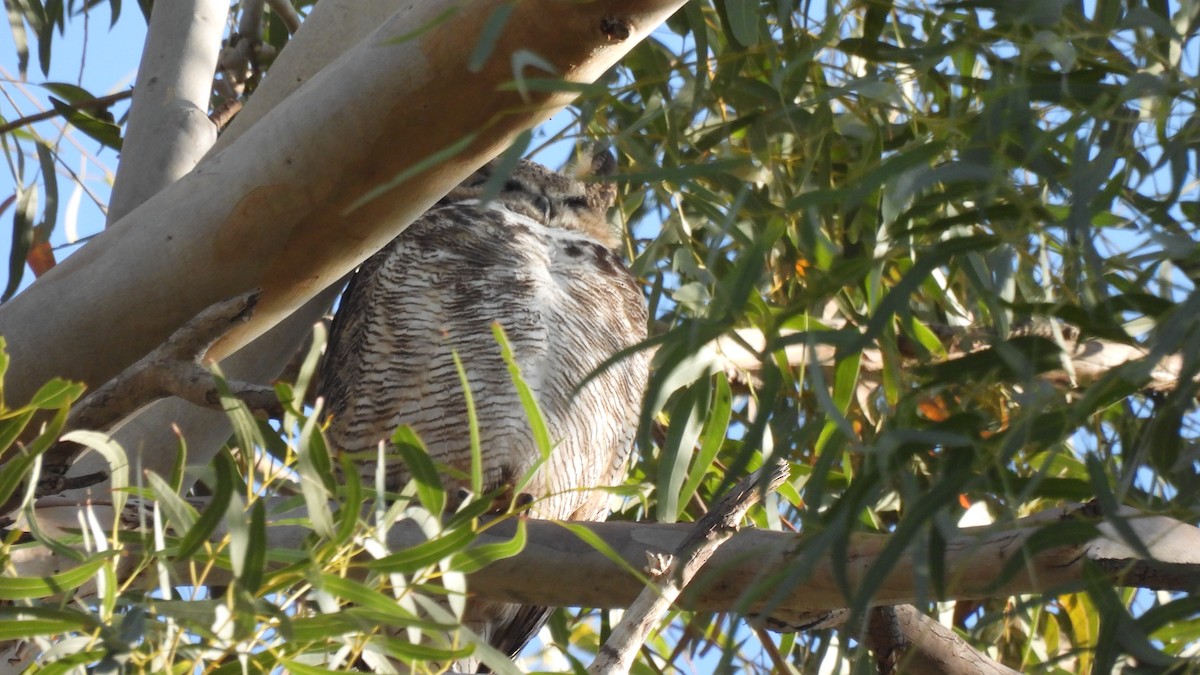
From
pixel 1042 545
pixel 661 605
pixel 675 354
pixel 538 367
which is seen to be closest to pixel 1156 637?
pixel 1042 545

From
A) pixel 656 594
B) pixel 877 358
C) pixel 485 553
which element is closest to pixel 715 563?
pixel 656 594

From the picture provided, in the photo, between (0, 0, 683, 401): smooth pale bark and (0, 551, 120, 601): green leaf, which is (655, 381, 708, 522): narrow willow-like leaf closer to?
(0, 0, 683, 401): smooth pale bark

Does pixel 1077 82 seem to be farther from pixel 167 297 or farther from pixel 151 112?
pixel 151 112

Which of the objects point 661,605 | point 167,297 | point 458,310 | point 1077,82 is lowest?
point 661,605

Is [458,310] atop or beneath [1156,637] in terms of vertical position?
atop

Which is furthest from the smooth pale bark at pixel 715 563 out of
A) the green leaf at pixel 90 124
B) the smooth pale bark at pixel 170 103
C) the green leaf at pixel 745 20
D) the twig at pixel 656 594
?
the green leaf at pixel 90 124

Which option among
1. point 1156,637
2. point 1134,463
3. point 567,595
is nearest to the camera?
point 1134,463

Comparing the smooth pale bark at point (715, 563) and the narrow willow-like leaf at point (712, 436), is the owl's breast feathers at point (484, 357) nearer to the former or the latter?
the narrow willow-like leaf at point (712, 436)

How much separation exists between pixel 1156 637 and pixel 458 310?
114 centimetres

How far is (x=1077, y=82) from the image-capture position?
84cm

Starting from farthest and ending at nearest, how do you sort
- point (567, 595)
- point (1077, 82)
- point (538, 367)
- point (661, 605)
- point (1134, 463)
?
point (538, 367), point (567, 595), point (661, 605), point (1077, 82), point (1134, 463)

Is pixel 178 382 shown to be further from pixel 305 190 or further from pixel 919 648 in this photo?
pixel 919 648

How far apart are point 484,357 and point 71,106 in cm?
73

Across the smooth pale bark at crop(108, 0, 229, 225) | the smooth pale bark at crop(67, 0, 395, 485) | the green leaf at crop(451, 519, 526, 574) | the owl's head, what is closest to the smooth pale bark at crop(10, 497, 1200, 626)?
the green leaf at crop(451, 519, 526, 574)
